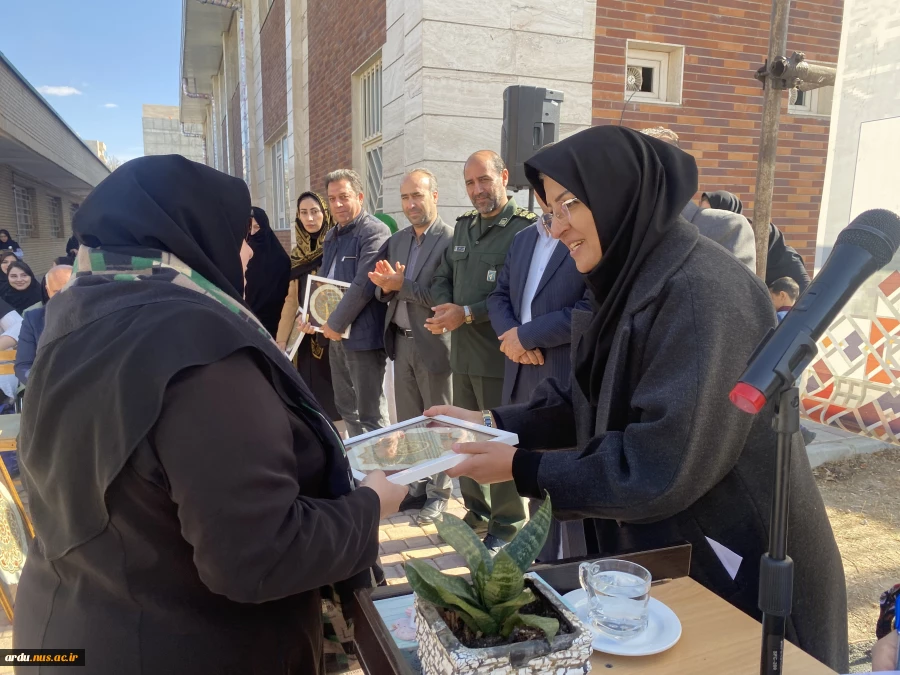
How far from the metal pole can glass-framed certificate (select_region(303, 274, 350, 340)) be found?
3.06 metres

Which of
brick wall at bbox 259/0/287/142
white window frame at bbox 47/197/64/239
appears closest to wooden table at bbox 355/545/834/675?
brick wall at bbox 259/0/287/142

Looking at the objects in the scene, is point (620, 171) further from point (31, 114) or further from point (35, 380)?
point (31, 114)

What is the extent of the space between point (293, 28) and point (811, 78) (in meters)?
9.32

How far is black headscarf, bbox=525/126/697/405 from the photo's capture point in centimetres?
150

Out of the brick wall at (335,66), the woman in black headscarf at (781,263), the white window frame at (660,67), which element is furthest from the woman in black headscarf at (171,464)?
the brick wall at (335,66)

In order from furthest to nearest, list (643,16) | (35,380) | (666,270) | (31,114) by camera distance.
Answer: (31,114) < (643,16) < (666,270) < (35,380)

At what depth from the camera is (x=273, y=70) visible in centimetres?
1359

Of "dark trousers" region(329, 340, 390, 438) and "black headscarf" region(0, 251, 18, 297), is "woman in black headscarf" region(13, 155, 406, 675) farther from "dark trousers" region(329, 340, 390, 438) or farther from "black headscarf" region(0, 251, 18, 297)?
"black headscarf" region(0, 251, 18, 297)

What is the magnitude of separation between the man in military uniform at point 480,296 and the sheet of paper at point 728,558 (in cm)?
240

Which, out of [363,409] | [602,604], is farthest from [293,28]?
[602,604]

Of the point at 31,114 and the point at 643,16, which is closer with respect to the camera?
the point at 643,16

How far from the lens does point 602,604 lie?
113cm

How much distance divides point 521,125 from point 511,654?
14.3ft

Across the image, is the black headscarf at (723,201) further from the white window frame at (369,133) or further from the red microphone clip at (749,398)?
the red microphone clip at (749,398)
